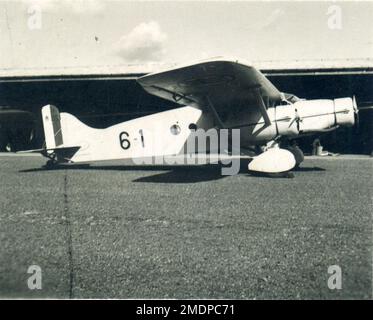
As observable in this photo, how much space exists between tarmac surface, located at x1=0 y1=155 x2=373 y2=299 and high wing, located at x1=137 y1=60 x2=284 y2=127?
6.99 feet

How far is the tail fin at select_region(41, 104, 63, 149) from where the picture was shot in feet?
36.0

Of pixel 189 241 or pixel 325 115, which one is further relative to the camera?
pixel 325 115

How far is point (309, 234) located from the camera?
3.91 meters

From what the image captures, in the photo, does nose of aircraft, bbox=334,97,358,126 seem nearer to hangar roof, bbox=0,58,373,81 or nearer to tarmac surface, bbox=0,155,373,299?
tarmac surface, bbox=0,155,373,299

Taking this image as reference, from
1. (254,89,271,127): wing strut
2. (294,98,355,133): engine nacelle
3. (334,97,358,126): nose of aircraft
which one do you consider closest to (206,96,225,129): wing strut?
(254,89,271,127): wing strut

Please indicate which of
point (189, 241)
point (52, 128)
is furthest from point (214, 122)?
point (189, 241)

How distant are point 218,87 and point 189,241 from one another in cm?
525

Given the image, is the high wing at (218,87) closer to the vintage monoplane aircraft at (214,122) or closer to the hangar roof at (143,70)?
the vintage monoplane aircraft at (214,122)

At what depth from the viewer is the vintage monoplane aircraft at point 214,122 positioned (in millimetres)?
8016

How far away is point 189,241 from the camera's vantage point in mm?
3785

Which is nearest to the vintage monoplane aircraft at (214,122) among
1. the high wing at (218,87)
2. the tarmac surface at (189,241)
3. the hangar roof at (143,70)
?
the high wing at (218,87)

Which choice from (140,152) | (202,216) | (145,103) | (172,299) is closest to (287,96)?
(140,152)

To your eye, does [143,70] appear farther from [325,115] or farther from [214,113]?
[325,115]

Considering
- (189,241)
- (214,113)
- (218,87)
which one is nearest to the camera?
(189,241)
